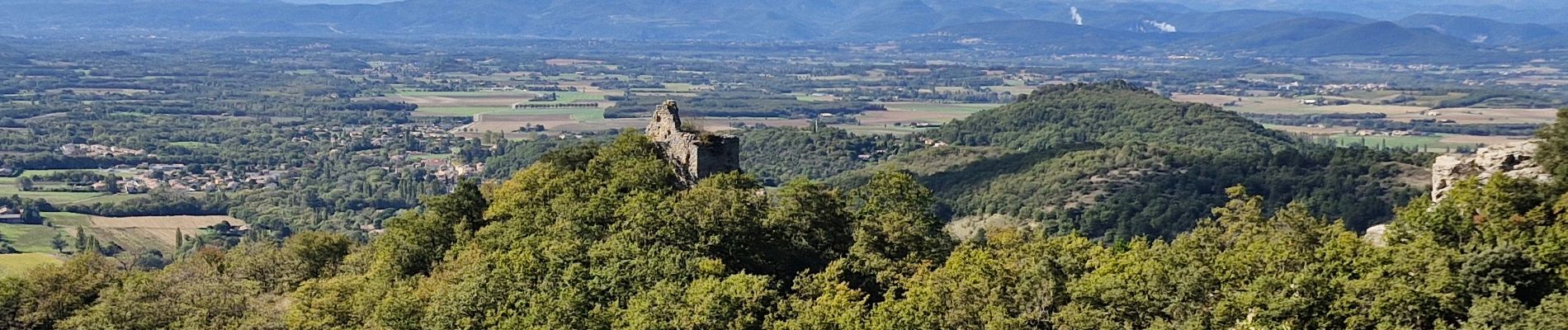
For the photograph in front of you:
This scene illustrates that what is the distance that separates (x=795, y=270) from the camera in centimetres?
3781

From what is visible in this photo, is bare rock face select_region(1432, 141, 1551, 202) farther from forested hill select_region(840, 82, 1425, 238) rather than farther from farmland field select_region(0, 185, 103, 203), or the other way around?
farmland field select_region(0, 185, 103, 203)

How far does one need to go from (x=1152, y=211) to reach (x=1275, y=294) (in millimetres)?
48697

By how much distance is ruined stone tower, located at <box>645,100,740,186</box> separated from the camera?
43.5m

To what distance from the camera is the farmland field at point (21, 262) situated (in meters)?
61.8

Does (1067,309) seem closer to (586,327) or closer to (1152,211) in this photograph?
(586,327)

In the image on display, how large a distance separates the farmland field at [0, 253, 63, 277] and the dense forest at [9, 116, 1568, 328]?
1597cm

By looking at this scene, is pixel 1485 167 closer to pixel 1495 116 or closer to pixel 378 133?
pixel 378 133

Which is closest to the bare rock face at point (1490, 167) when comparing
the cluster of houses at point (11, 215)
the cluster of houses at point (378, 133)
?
the cluster of houses at point (11, 215)

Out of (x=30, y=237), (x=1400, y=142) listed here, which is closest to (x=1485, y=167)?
(x=30, y=237)

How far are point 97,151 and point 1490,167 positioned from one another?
124 metres

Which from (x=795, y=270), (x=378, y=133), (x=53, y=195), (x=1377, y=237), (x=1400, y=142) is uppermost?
(x=1377, y=237)

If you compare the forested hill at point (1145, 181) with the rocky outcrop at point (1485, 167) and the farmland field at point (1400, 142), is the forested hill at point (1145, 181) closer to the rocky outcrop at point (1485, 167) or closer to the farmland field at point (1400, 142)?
the farmland field at point (1400, 142)

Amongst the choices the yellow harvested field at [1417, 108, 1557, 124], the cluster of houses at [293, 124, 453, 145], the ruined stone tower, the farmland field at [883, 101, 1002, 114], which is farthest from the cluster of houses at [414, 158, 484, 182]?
the yellow harvested field at [1417, 108, 1557, 124]

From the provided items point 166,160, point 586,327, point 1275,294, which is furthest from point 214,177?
point 1275,294
